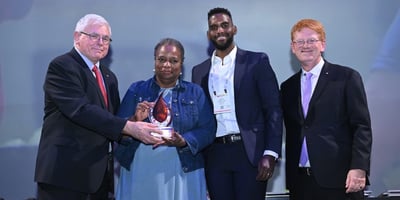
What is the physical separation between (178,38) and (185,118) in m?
1.55

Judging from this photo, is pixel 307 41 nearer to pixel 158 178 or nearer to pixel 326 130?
pixel 326 130

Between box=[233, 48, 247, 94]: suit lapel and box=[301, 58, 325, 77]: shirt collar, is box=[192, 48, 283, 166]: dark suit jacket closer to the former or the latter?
box=[233, 48, 247, 94]: suit lapel

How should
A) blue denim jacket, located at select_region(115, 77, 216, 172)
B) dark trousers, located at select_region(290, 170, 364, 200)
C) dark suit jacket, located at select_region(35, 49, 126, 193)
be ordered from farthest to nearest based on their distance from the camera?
1. dark trousers, located at select_region(290, 170, 364, 200)
2. blue denim jacket, located at select_region(115, 77, 216, 172)
3. dark suit jacket, located at select_region(35, 49, 126, 193)

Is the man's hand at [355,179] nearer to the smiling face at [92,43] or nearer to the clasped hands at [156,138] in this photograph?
the clasped hands at [156,138]

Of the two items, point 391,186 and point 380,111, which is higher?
point 380,111

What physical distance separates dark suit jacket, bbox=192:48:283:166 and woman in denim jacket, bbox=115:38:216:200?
0.21 meters

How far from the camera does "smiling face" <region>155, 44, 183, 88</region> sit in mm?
2496

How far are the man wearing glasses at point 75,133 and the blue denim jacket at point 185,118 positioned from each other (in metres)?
0.12

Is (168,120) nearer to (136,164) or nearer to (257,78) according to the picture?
(136,164)

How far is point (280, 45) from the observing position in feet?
12.9

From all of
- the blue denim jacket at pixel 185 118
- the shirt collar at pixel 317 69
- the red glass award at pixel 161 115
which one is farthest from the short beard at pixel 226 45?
the red glass award at pixel 161 115

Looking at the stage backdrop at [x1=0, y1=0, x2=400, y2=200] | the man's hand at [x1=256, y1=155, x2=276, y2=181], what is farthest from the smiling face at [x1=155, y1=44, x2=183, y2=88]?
the stage backdrop at [x1=0, y1=0, x2=400, y2=200]

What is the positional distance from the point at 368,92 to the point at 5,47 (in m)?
3.04

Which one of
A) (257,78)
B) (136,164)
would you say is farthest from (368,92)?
(136,164)
